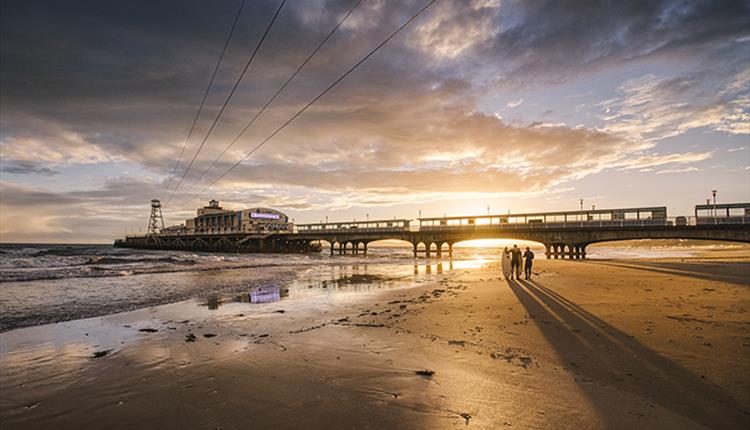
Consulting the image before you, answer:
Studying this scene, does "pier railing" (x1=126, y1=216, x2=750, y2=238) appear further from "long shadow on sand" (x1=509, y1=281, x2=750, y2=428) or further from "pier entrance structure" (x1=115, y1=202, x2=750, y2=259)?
"long shadow on sand" (x1=509, y1=281, x2=750, y2=428)

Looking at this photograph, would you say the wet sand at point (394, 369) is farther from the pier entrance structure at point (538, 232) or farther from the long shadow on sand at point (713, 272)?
the pier entrance structure at point (538, 232)

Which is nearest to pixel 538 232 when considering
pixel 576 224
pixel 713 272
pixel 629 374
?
pixel 576 224

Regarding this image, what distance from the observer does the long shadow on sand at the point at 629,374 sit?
4145 mm

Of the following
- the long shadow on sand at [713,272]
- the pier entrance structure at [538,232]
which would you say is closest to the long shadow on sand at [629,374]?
the long shadow on sand at [713,272]

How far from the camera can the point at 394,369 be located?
225 inches

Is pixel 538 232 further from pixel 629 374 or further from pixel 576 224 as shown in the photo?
pixel 629 374

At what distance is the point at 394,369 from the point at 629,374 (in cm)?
360

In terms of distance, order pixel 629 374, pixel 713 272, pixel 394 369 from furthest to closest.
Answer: pixel 713 272, pixel 394 369, pixel 629 374

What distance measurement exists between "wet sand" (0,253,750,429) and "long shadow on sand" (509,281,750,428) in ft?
0.09

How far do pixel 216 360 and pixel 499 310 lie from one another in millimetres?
7768

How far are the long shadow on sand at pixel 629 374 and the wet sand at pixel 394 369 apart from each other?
3 cm

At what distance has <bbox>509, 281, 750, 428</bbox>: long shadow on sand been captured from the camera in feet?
13.6

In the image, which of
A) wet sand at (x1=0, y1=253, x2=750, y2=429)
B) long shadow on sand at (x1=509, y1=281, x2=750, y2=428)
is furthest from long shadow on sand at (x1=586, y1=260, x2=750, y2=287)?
long shadow on sand at (x1=509, y1=281, x2=750, y2=428)

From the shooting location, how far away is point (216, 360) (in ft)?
21.3
